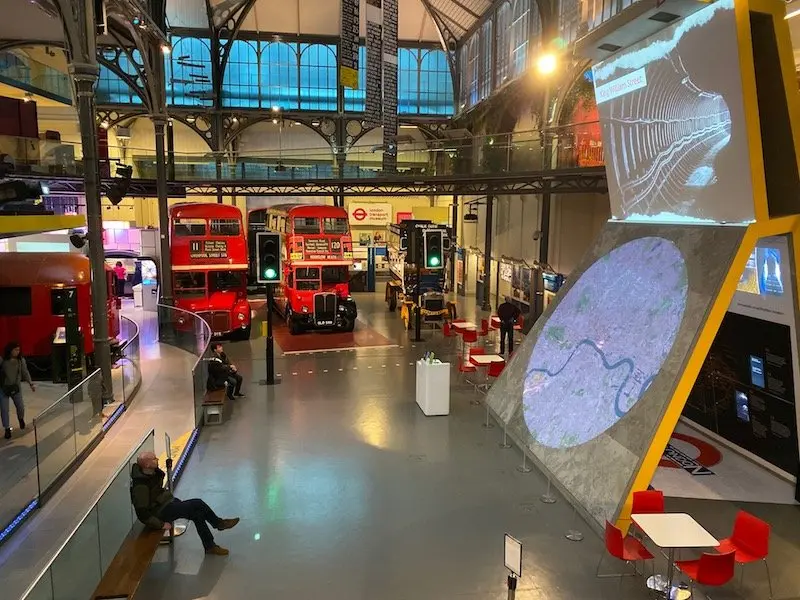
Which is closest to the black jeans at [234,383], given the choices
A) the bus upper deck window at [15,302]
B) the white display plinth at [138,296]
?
the bus upper deck window at [15,302]

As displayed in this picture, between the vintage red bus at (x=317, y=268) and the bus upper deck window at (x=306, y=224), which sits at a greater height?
the bus upper deck window at (x=306, y=224)

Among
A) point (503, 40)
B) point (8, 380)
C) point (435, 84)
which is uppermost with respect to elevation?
point (435, 84)

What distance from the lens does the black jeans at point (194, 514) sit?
661 cm

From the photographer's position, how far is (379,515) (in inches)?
302

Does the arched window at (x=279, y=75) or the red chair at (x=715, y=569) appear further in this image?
the arched window at (x=279, y=75)

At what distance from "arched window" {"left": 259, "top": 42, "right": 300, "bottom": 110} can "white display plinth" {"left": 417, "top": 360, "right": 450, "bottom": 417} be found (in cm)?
A: 2470

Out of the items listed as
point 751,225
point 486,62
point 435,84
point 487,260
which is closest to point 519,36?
point 486,62

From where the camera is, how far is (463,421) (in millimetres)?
11312

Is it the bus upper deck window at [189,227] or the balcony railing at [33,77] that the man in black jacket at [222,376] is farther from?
the balcony railing at [33,77]

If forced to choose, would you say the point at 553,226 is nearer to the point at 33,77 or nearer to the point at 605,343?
the point at 605,343

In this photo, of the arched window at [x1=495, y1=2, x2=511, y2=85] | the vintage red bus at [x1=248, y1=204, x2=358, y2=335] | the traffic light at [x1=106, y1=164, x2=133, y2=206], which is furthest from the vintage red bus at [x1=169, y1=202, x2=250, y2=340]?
the arched window at [x1=495, y1=2, x2=511, y2=85]

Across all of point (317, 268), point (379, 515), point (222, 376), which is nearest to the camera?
point (379, 515)

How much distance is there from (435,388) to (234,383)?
432 cm

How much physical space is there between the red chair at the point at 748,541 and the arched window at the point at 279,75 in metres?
30.6
